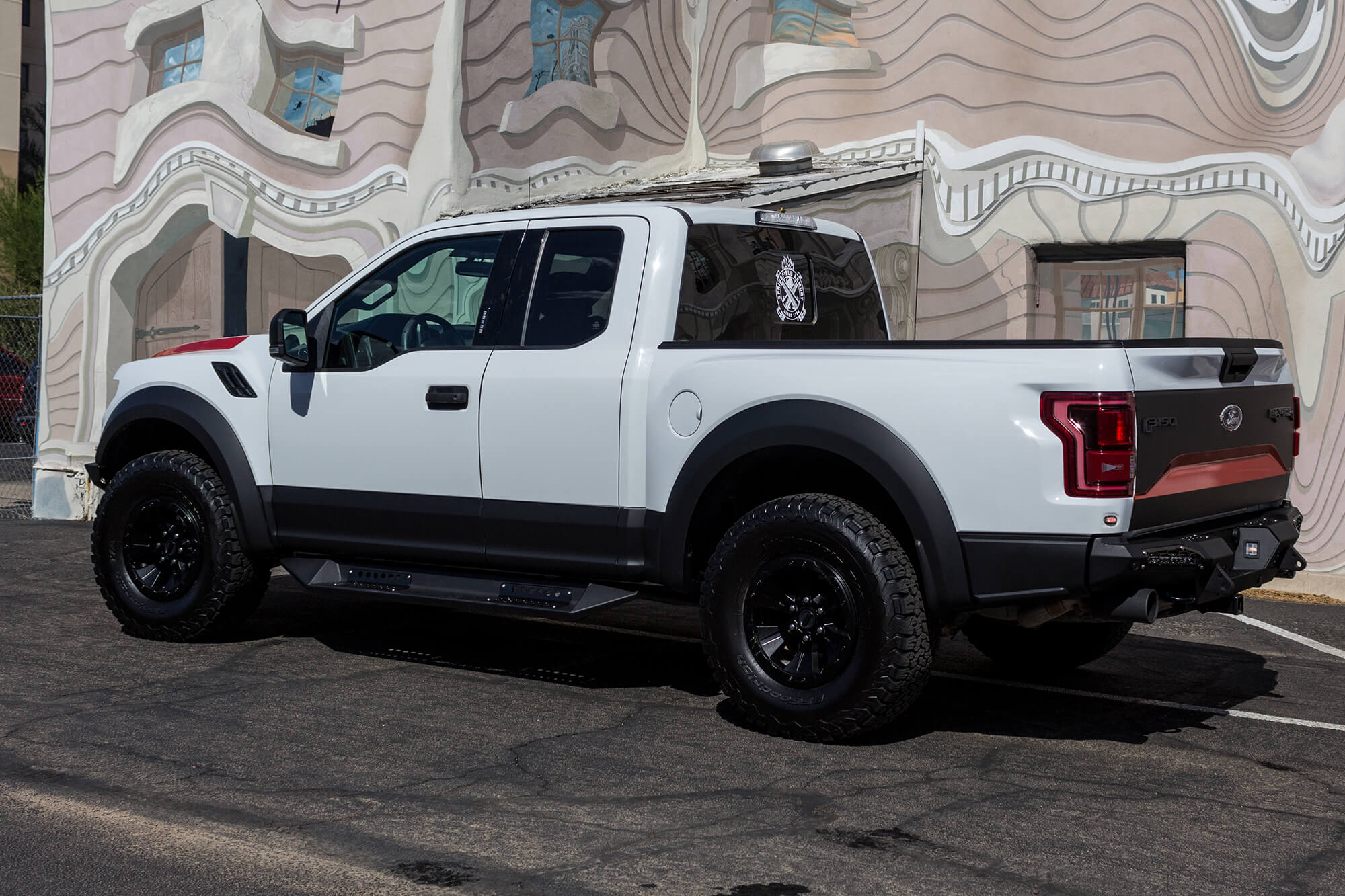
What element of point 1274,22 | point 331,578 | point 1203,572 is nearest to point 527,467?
point 331,578

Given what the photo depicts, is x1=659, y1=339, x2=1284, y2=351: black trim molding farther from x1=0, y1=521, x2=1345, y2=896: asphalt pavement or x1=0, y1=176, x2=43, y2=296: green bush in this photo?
x1=0, y1=176, x2=43, y2=296: green bush

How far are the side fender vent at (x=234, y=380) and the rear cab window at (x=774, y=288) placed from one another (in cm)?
223

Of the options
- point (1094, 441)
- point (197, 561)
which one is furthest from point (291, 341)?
point (1094, 441)

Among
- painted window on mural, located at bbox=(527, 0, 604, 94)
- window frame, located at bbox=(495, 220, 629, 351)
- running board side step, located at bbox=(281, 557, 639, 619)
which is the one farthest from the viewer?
painted window on mural, located at bbox=(527, 0, 604, 94)

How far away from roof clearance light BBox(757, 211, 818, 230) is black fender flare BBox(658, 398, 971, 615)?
121 centimetres

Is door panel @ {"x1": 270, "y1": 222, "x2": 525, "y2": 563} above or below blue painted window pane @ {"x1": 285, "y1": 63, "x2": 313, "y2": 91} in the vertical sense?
below

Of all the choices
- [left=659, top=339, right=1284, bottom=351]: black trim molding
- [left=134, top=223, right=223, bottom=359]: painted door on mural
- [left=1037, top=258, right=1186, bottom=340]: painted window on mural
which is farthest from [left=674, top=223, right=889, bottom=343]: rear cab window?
[left=134, top=223, right=223, bottom=359]: painted door on mural

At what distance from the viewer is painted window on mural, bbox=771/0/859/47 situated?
492 inches

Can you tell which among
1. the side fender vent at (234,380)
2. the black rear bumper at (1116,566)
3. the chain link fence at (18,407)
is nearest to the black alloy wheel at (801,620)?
the black rear bumper at (1116,566)

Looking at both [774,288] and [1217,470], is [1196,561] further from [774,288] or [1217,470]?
[774,288]

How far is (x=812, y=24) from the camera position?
1278 cm

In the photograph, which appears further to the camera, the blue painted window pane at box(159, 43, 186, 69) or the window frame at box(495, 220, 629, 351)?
the blue painted window pane at box(159, 43, 186, 69)

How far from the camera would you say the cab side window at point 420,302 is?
20.2 ft

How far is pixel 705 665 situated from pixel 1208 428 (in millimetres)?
2649
